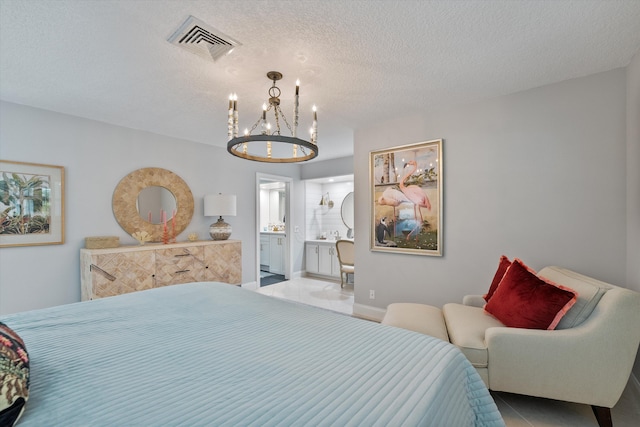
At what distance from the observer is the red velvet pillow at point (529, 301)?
1803 mm

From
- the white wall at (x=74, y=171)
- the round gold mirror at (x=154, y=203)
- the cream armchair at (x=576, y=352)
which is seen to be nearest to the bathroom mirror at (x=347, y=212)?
the white wall at (x=74, y=171)

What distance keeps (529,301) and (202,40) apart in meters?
2.76

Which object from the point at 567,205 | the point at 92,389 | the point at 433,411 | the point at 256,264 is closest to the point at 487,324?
the point at 567,205

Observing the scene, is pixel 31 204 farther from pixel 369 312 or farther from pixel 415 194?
pixel 415 194

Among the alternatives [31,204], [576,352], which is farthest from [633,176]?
[31,204]

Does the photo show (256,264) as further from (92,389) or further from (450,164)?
(92,389)

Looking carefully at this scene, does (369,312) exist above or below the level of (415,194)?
below

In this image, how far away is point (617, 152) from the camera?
2.28 meters

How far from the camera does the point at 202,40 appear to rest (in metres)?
1.88

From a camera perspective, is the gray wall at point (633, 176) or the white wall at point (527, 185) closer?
the gray wall at point (633, 176)

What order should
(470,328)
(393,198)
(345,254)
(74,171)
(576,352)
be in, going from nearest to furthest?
(576,352) → (470,328) → (74,171) → (393,198) → (345,254)

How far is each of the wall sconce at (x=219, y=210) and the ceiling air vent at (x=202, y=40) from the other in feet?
8.11

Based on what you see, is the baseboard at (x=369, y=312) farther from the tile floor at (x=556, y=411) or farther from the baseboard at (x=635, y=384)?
the baseboard at (x=635, y=384)

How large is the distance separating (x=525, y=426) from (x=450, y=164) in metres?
2.25
